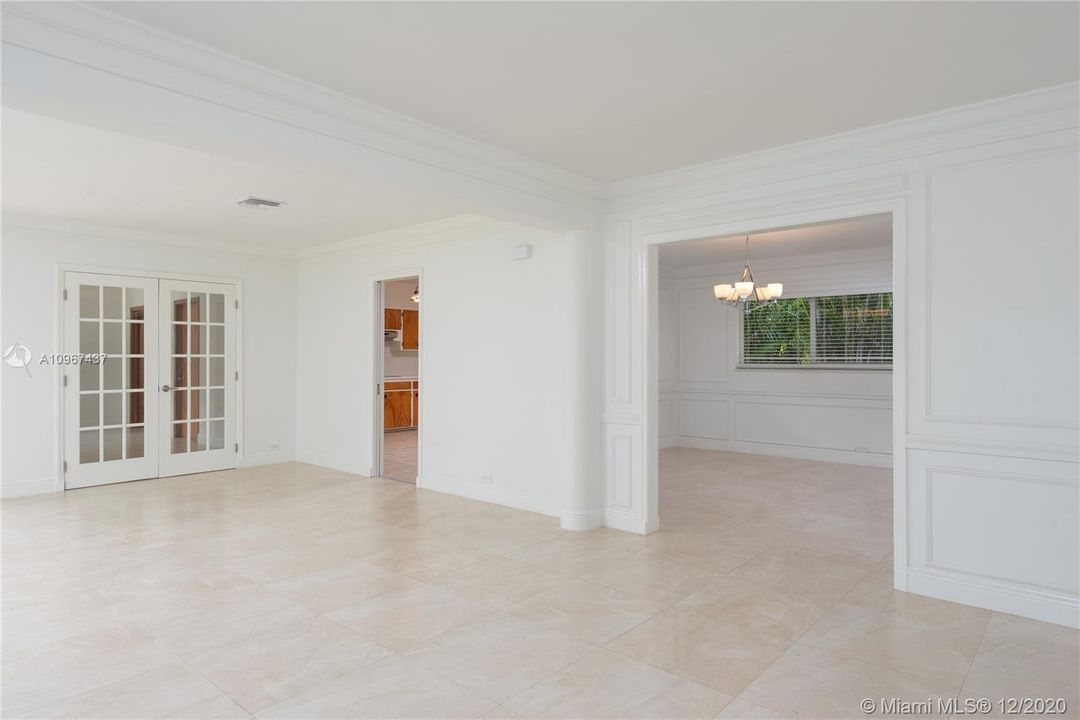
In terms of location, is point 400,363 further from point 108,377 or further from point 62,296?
point 62,296

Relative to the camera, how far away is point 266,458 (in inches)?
304

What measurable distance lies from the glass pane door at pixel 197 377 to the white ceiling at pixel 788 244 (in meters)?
5.10

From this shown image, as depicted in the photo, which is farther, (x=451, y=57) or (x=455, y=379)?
(x=455, y=379)

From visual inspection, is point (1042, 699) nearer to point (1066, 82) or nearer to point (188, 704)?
point (1066, 82)

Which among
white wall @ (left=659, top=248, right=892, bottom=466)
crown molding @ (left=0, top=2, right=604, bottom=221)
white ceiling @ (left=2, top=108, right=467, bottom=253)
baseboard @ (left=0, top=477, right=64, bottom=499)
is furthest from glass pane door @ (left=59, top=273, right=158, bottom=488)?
white wall @ (left=659, top=248, right=892, bottom=466)

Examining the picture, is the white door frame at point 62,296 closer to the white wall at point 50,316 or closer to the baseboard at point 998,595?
the white wall at point 50,316

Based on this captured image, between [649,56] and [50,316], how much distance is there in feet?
20.4

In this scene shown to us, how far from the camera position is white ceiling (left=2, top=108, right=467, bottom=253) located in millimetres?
3906

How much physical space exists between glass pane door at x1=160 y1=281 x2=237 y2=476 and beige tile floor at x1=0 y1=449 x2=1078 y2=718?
1724 millimetres

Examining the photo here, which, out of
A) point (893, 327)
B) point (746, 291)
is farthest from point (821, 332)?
point (893, 327)

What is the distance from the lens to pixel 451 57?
9.15 ft

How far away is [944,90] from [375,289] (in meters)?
5.39

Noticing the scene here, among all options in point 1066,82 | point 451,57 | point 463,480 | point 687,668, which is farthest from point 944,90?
point 463,480

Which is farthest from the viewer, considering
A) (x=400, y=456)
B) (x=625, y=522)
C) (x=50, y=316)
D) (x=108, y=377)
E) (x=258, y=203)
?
(x=400, y=456)
